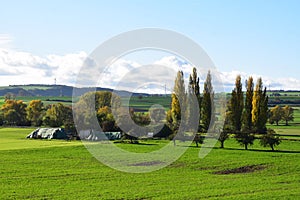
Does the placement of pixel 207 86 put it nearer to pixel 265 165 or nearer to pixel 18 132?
pixel 18 132

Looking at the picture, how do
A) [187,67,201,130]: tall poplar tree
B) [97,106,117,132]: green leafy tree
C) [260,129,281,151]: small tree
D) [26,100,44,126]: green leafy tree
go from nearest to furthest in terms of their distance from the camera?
[260,129,281,151]: small tree → [187,67,201,130]: tall poplar tree → [97,106,117,132]: green leafy tree → [26,100,44,126]: green leafy tree

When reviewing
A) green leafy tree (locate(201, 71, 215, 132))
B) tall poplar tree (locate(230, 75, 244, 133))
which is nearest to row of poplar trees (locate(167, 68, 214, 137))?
green leafy tree (locate(201, 71, 215, 132))

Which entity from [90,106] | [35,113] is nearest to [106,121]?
[90,106]

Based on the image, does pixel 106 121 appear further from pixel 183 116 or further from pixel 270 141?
pixel 270 141

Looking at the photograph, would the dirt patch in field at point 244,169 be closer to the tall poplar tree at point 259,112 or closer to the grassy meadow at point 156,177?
the grassy meadow at point 156,177

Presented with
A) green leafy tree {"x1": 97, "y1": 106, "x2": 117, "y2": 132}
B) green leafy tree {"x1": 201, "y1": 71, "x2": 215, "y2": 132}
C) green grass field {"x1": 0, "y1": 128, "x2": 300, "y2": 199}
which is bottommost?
green grass field {"x1": 0, "y1": 128, "x2": 300, "y2": 199}

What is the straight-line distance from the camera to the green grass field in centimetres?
3422

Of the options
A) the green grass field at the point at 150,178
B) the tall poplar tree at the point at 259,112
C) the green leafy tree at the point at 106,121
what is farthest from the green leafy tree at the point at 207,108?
the green grass field at the point at 150,178

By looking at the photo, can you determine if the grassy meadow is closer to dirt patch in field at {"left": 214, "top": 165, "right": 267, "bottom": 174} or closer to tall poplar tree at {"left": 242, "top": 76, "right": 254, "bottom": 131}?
dirt patch in field at {"left": 214, "top": 165, "right": 267, "bottom": 174}

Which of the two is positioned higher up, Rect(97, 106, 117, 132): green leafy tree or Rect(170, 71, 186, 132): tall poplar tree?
Rect(170, 71, 186, 132): tall poplar tree

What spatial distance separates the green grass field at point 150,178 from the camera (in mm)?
34219

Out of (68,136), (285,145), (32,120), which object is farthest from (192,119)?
(32,120)

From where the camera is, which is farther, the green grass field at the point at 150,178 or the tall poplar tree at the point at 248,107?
the tall poplar tree at the point at 248,107

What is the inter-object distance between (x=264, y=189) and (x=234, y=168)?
11846mm
